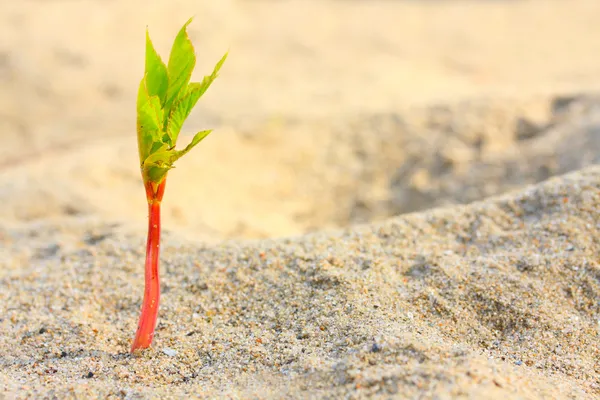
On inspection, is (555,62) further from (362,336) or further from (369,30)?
(362,336)

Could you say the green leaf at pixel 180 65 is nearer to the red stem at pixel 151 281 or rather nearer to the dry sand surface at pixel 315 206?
the red stem at pixel 151 281

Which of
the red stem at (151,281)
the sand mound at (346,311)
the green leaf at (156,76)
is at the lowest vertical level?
the sand mound at (346,311)

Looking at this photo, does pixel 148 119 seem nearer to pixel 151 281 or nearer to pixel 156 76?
pixel 156 76

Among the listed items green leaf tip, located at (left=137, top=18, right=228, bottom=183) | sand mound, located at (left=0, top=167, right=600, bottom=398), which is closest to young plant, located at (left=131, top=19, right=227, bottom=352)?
green leaf tip, located at (left=137, top=18, right=228, bottom=183)

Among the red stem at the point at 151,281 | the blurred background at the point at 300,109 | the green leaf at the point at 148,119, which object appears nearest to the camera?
the green leaf at the point at 148,119

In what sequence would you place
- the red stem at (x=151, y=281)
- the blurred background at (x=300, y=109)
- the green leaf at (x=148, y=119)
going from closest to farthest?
the green leaf at (x=148, y=119)
the red stem at (x=151, y=281)
the blurred background at (x=300, y=109)

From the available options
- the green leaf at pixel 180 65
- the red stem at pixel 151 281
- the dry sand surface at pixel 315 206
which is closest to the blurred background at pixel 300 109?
the dry sand surface at pixel 315 206
